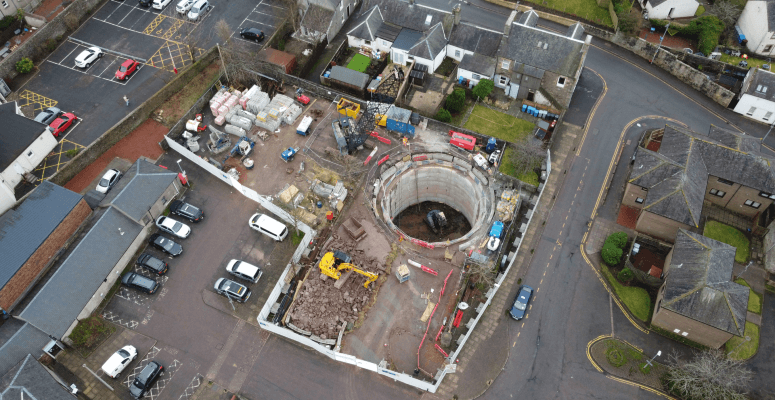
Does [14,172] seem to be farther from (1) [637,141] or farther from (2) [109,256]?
(1) [637,141]

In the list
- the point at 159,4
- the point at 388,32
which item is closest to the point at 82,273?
the point at 159,4

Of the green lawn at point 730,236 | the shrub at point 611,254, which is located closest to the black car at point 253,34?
the shrub at point 611,254

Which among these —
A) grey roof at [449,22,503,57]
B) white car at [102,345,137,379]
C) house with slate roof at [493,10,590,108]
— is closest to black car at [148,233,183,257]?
white car at [102,345,137,379]

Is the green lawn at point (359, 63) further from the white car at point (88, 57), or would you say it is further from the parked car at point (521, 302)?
the parked car at point (521, 302)

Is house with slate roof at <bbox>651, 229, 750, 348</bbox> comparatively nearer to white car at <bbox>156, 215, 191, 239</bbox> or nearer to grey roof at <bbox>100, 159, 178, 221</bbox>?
white car at <bbox>156, 215, 191, 239</bbox>

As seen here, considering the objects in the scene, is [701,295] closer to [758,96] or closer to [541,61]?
[758,96]

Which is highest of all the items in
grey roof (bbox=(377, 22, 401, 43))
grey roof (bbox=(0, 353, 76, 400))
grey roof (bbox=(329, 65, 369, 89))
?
grey roof (bbox=(377, 22, 401, 43))

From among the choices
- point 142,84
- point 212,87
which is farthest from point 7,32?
point 212,87
